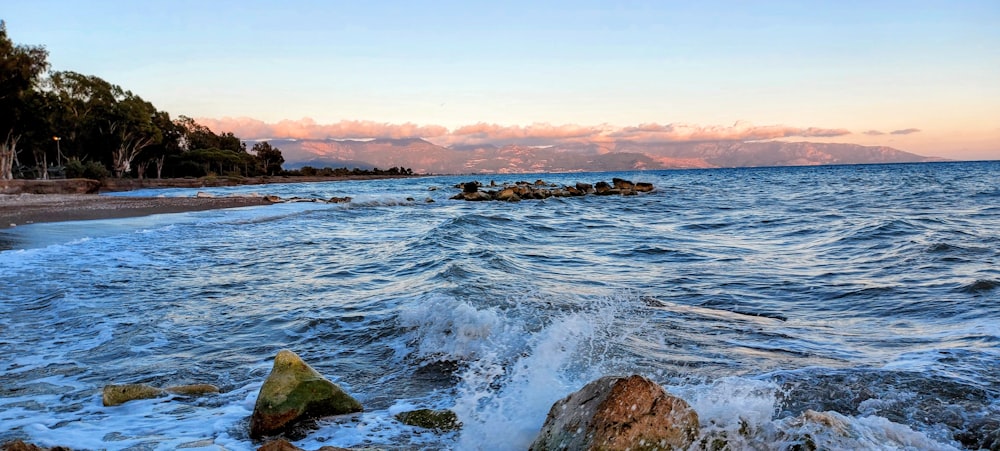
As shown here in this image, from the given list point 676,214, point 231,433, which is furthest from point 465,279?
point 676,214

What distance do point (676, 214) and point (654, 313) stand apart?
1803 cm

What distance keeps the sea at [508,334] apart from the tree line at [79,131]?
34459 millimetres

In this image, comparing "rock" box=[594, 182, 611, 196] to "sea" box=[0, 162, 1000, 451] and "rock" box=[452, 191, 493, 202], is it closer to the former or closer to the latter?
"rock" box=[452, 191, 493, 202]

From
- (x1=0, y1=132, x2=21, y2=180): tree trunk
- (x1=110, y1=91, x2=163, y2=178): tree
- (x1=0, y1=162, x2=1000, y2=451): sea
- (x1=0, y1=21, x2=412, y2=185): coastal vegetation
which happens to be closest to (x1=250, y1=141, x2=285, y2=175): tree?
(x1=0, y1=21, x2=412, y2=185): coastal vegetation

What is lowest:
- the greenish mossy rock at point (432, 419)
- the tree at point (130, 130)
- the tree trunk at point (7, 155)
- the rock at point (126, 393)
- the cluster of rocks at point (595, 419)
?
the greenish mossy rock at point (432, 419)

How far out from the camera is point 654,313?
7398 millimetres

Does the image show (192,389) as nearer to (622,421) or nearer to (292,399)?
(292,399)

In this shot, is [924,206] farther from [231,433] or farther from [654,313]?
[231,433]

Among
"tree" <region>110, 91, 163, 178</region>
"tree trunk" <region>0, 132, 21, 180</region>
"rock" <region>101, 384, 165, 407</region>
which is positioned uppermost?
"tree" <region>110, 91, 163, 178</region>

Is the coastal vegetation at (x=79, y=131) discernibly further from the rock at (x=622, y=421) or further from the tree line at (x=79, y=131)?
the rock at (x=622, y=421)

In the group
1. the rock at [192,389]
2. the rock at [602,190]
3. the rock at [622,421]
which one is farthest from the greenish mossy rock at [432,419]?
the rock at [602,190]

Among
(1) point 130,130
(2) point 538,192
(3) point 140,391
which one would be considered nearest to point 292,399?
(3) point 140,391

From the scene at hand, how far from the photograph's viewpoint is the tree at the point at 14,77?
37.9 m

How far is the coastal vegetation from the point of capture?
134 feet
